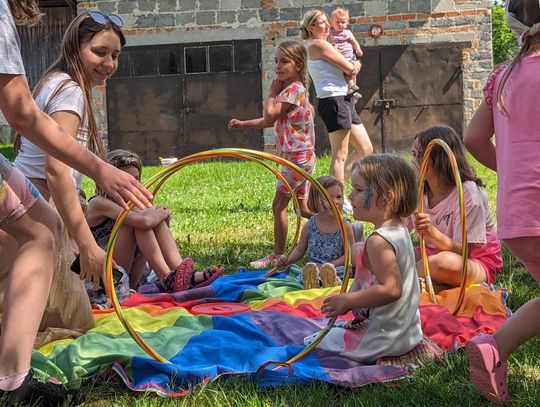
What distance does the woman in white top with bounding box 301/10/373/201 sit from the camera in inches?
302

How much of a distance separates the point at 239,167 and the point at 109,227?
863 centimetres

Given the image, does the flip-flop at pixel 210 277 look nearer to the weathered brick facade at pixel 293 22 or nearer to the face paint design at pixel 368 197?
the face paint design at pixel 368 197

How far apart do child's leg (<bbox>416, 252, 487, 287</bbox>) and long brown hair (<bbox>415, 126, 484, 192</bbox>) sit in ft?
1.51

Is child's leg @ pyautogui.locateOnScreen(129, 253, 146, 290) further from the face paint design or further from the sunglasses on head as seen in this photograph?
the face paint design

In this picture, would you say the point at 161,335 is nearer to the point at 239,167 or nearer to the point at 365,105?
the point at 239,167

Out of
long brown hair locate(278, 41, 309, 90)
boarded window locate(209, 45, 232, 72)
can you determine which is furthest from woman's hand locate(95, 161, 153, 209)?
boarded window locate(209, 45, 232, 72)

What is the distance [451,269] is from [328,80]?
12.3ft

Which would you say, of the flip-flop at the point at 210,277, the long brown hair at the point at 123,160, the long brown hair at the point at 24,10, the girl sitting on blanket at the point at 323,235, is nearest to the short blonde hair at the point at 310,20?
the girl sitting on blanket at the point at 323,235

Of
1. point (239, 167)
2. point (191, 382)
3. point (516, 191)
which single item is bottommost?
point (239, 167)

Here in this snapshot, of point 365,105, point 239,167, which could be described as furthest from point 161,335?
point 365,105

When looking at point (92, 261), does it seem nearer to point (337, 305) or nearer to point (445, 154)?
point (337, 305)

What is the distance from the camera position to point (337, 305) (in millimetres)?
3150

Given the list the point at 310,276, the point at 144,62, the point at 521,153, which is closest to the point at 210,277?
the point at 310,276

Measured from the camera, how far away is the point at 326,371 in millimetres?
3143
